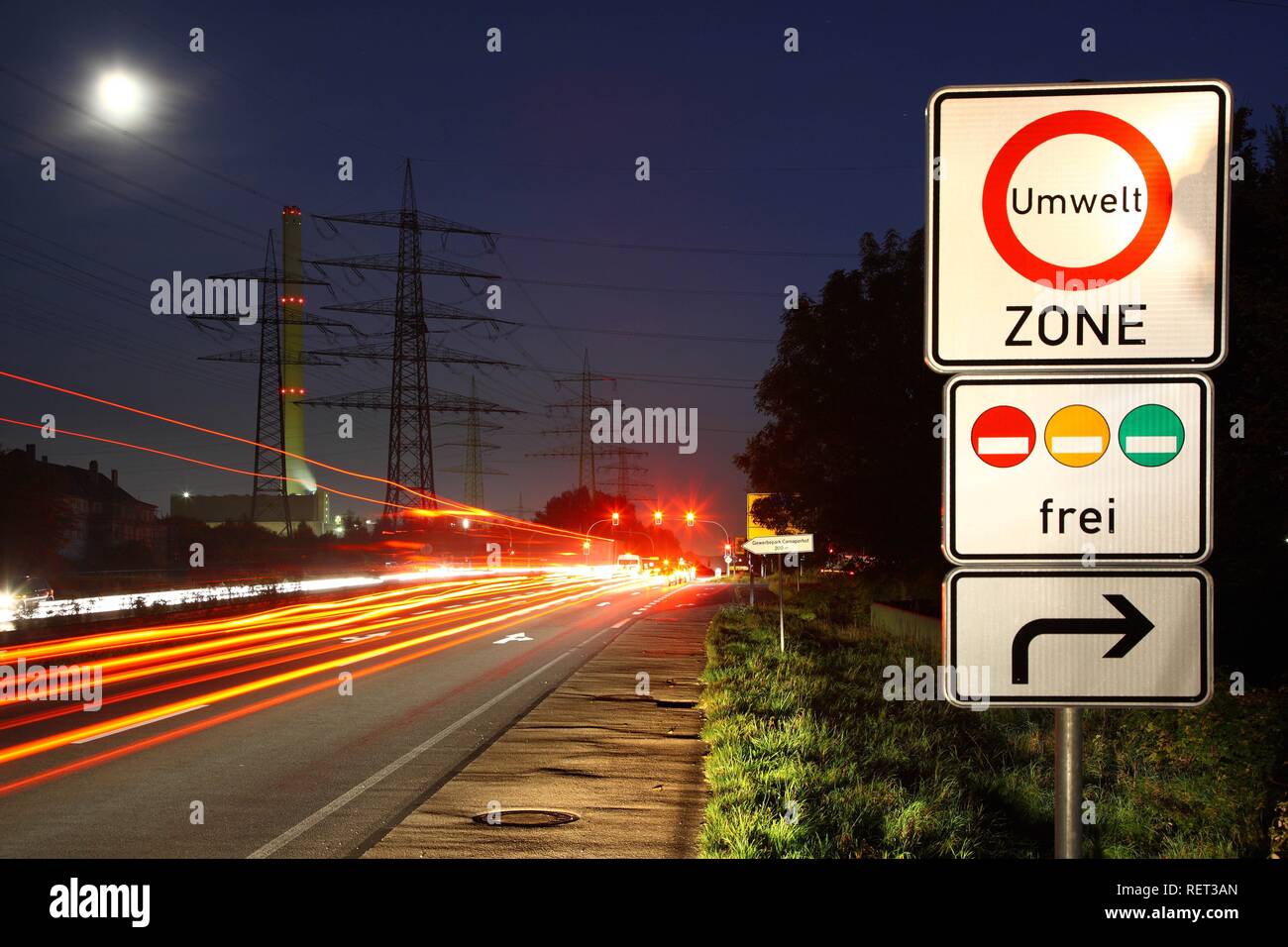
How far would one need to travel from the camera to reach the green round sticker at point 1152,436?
242 centimetres

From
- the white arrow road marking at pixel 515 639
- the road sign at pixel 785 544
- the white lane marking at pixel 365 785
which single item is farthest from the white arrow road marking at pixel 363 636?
the white lane marking at pixel 365 785

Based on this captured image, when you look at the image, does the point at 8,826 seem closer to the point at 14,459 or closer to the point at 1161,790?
the point at 1161,790

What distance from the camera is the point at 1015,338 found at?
2492 mm

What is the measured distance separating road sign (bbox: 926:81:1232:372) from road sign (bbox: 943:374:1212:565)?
0.07 meters

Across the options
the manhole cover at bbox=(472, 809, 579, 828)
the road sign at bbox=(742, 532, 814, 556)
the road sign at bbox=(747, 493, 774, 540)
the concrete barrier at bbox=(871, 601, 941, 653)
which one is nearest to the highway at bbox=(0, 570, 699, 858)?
the manhole cover at bbox=(472, 809, 579, 828)

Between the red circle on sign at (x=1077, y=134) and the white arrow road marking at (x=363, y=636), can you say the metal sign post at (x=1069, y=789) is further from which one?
the white arrow road marking at (x=363, y=636)

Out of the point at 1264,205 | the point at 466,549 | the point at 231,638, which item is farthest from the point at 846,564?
the point at 466,549

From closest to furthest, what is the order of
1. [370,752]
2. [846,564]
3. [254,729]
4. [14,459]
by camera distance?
[370,752]
[254,729]
[846,564]
[14,459]

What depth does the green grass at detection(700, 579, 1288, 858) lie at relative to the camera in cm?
783

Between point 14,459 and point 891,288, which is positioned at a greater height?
point 891,288

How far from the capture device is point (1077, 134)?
248cm

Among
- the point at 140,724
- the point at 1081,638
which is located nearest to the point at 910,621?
the point at 140,724

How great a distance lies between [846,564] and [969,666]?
36.0 meters

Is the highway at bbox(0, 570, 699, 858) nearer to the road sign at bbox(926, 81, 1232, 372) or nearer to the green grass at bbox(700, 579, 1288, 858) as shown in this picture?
the green grass at bbox(700, 579, 1288, 858)
